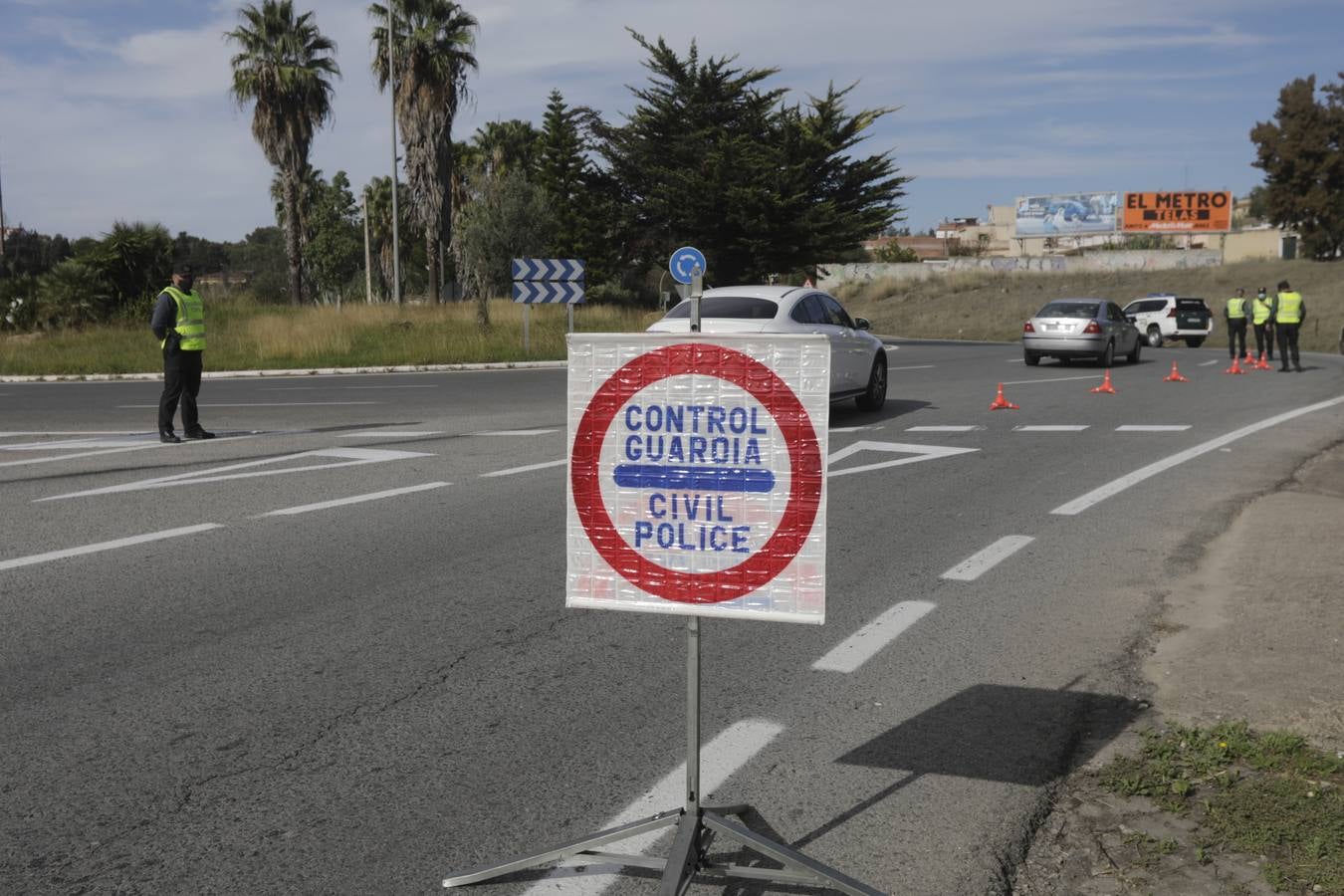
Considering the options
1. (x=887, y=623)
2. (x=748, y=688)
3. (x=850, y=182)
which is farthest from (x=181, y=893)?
(x=850, y=182)

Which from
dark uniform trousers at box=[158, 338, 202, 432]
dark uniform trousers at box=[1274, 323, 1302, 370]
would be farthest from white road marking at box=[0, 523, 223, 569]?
dark uniform trousers at box=[1274, 323, 1302, 370]

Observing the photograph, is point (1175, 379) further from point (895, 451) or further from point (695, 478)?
point (695, 478)

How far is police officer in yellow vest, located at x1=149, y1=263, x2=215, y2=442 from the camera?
42.3 feet

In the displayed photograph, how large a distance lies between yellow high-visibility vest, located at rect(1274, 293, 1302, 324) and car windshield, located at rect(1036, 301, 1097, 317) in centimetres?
358

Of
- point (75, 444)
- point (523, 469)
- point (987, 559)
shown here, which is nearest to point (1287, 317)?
point (523, 469)

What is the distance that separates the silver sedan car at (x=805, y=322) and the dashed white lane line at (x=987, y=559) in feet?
19.3

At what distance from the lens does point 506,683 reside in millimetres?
4906

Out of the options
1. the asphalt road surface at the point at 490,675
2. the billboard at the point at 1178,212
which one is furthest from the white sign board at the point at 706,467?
the billboard at the point at 1178,212

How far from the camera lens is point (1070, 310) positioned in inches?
1038

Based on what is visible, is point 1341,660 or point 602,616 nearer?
point 1341,660

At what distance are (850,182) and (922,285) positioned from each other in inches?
1129

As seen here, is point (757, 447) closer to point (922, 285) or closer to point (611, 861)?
point (611, 861)

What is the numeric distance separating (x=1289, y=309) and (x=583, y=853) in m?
23.9

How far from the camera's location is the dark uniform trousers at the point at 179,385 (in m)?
12.9
